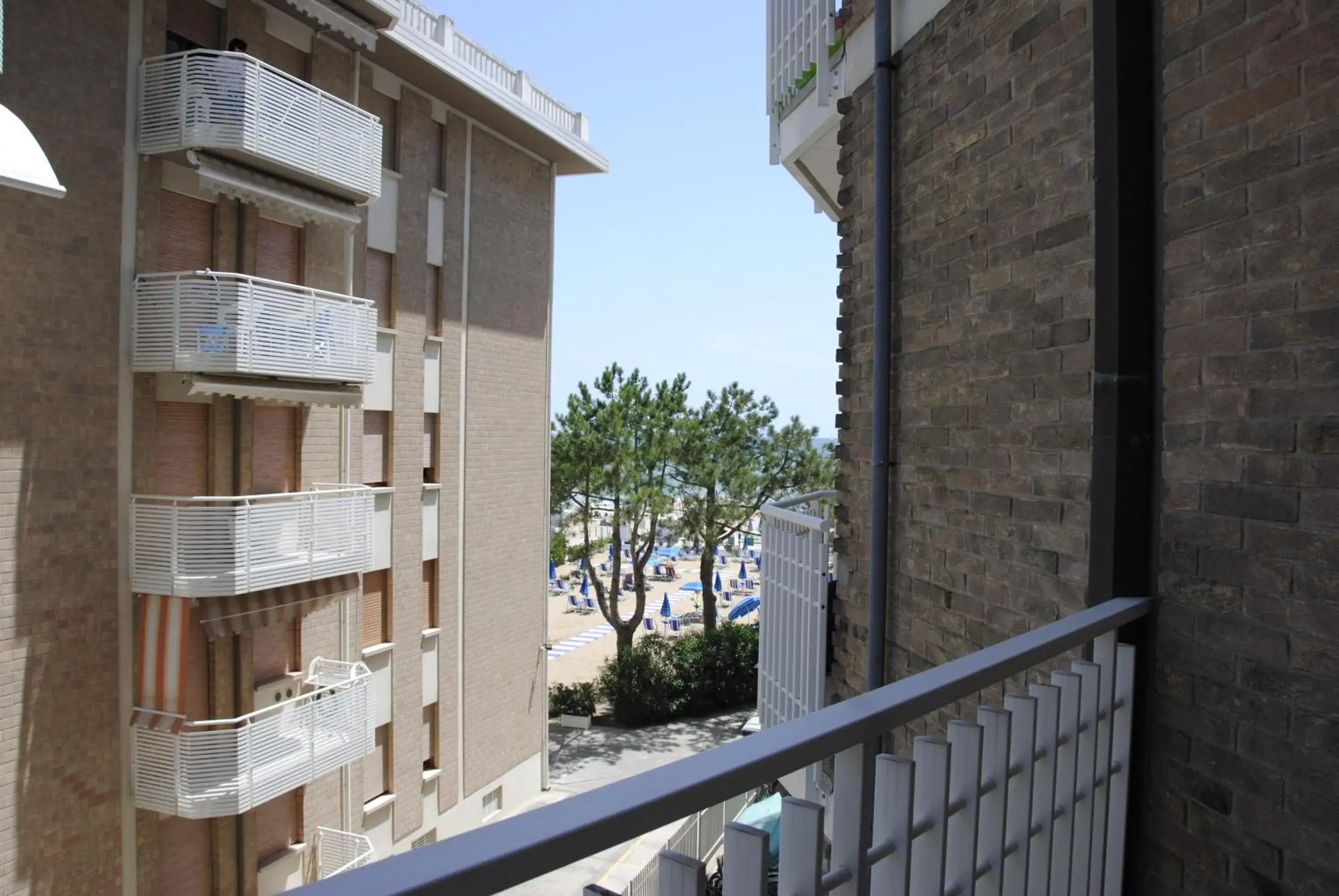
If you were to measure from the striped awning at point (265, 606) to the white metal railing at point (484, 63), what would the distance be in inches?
315

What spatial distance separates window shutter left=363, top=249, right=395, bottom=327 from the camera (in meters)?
13.2

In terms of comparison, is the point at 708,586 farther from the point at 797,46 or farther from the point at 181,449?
the point at 797,46

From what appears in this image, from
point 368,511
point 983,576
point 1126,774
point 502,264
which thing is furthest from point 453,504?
point 1126,774

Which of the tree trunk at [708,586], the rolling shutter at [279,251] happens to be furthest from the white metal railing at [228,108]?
the tree trunk at [708,586]

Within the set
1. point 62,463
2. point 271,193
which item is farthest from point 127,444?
point 271,193

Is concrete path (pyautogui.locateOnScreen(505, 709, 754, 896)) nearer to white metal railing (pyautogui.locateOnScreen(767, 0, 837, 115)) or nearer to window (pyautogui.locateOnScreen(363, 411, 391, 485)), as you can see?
window (pyautogui.locateOnScreen(363, 411, 391, 485))

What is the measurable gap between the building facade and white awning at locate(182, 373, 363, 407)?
28.6ft

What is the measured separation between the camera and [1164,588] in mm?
2094

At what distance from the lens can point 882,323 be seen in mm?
3818

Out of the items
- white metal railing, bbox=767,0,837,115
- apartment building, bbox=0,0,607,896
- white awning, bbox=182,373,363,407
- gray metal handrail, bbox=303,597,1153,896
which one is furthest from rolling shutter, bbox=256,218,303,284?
gray metal handrail, bbox=303,597,1153,896

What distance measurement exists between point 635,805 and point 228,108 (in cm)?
1073

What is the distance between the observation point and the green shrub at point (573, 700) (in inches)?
926

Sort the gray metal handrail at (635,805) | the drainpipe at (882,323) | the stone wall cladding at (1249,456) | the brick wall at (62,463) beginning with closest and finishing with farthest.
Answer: the gray metal handrail at (635,805) < the stone wall cladding at (1249,456) < the drainpipe at (882,323) < the brick wall at (62,463)

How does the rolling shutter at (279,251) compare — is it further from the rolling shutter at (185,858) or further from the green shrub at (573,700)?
the green shrub at (573,700)
